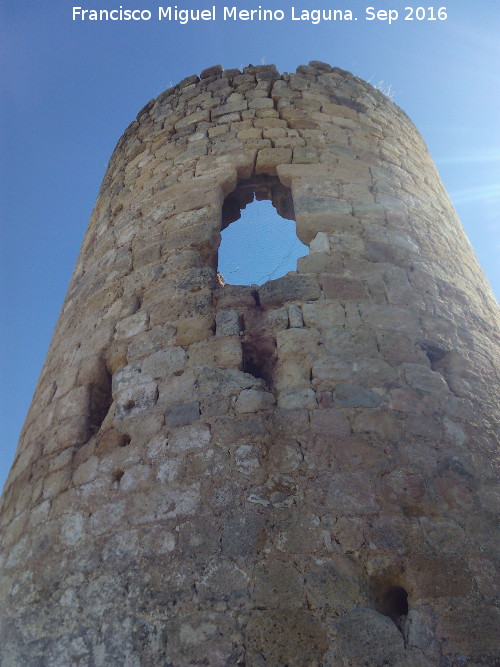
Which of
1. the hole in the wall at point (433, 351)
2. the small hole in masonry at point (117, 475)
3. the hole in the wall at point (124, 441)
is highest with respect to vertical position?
the hole in the wall at point (433, 351)

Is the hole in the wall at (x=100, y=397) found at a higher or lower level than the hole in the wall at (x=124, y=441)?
higher

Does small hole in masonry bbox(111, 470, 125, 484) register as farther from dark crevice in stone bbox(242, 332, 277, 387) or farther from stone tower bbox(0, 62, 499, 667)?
dark crevice in stone bbox(242, 332, 277, 387)

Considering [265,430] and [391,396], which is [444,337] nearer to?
[391,396]

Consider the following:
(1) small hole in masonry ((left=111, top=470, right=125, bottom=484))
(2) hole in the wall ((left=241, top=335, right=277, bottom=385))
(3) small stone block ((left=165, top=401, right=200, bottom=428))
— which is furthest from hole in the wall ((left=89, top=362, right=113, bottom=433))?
(2) hole in the wall ((left=241, top=335, right=277, bottom=385))

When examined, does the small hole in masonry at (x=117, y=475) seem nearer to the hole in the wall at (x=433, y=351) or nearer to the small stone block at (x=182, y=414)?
the small stone block at (x=182, y=414)

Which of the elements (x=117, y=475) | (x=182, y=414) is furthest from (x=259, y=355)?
(x=117, y=475)

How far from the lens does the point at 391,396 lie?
9.11 feet

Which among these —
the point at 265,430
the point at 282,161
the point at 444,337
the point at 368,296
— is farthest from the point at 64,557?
the point at 282,161

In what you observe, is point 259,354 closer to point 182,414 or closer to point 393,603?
point 182,414

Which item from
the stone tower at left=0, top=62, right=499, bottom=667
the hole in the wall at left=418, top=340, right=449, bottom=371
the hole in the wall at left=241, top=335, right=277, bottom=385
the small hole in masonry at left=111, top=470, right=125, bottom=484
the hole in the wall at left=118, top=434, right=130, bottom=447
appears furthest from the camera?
the hole in the wall at left=418, top=340, right=449, bottom=371

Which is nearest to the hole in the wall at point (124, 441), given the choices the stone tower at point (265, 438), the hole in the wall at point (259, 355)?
the stone tower at point (265, 438)

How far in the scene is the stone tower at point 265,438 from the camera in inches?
84.4

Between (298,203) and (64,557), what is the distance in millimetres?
2500

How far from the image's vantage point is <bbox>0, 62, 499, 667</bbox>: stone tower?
2145 millimetres
